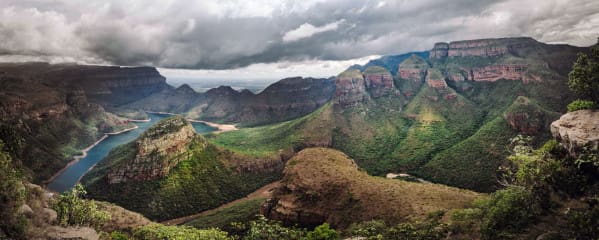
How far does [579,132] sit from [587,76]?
15.5 metres

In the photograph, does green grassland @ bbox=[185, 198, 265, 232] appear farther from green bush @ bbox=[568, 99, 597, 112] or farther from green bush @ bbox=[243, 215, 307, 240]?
green bush @ bbox=[568, 99, 597, 112]

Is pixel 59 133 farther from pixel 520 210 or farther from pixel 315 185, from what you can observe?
pixel 520 210

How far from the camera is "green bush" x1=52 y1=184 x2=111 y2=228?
52.5m

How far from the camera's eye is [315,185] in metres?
76.1

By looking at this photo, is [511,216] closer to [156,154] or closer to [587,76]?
[587,76]

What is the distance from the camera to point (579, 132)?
129 ft

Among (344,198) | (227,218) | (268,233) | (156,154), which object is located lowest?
(227,218)

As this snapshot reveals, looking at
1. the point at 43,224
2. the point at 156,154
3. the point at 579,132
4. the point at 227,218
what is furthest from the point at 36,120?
the point at 579,132

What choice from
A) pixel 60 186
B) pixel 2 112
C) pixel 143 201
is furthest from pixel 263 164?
pixel 2 112

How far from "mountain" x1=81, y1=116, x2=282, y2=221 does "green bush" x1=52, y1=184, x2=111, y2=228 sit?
195ft

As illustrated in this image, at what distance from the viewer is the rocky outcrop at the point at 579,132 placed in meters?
36.5

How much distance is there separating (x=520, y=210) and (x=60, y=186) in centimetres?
17454

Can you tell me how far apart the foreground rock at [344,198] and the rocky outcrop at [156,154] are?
6725 centimetres

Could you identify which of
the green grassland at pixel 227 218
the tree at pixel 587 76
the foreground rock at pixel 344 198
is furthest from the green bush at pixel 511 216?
the green grassland at pixel 227 218
